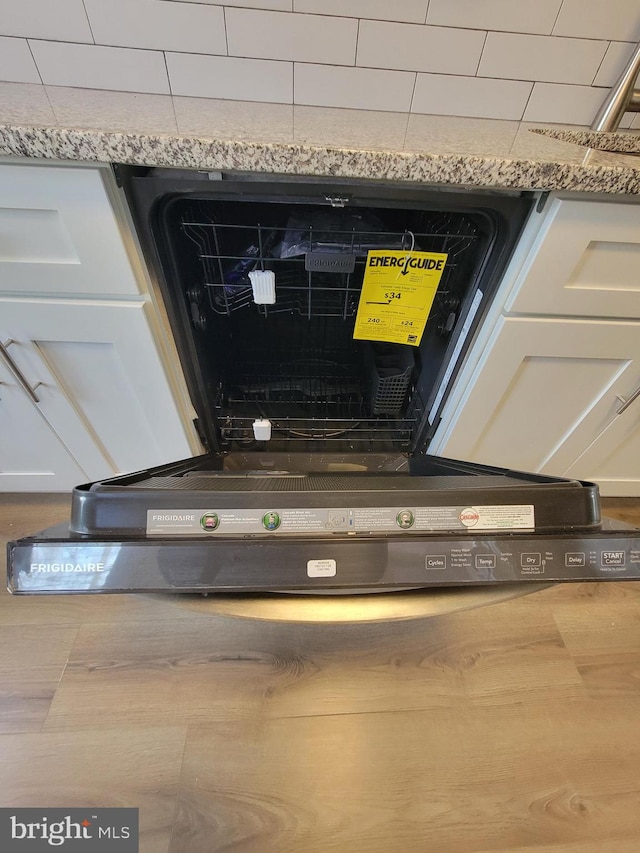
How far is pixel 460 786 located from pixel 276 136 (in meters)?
1.24

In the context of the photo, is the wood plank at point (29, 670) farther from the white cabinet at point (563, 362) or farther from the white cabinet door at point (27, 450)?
the white cabinet at point (563, 362)

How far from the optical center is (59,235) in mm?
649

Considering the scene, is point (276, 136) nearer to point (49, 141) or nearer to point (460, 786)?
point (49, 141)

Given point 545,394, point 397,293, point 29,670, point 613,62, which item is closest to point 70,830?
point 29,670

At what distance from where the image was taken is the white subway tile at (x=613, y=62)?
37.0 inches

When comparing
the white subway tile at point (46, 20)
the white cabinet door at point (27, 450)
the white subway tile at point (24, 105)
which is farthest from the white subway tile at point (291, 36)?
the white cabinet door at point (27, 450)

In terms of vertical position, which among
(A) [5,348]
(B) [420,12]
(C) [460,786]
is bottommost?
(C) [460,786]

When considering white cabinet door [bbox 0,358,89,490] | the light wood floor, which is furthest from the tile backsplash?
the light wood floor

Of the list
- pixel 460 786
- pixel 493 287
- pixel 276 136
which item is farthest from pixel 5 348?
pixel 460 786

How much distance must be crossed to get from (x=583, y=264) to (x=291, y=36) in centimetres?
77

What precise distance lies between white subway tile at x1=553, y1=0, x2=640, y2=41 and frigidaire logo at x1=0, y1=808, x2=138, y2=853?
1818 millimetres

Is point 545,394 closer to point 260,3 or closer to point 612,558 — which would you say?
→ point 612,558

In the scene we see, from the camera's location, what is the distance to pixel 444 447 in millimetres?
1043

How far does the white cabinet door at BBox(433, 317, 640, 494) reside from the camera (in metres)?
0.80
